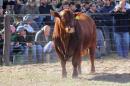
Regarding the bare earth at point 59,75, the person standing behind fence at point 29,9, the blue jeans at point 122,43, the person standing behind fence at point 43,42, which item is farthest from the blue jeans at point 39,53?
the blue jeans at point 122,43

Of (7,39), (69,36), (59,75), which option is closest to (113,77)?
(59,75)

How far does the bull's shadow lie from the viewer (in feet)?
33.6

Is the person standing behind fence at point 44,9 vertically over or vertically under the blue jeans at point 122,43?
over

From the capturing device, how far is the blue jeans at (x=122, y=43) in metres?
14.6

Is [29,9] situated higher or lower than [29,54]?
higher

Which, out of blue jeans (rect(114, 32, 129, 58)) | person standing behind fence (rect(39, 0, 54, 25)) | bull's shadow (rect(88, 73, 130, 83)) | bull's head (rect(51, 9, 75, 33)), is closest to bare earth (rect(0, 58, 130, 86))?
bull's shadow (rect(88, 73, 130, 83))

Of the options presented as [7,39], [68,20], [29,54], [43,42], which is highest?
[68,20]

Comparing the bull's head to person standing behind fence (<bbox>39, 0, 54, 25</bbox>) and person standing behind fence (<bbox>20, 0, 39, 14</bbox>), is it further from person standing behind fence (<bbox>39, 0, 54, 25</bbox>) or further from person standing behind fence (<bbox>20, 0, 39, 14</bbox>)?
person standing behind fence (<bbox>20, 0, 39, 14</bbox>)

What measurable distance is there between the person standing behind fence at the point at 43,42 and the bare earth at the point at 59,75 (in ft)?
2.55

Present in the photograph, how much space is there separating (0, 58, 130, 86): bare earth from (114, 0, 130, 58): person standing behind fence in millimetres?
1257

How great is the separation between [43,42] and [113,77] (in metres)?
3.83

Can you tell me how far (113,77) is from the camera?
10.6 metres

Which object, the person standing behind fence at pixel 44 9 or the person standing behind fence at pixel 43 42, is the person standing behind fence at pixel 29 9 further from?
the person standing behind fence at pixel 43 42

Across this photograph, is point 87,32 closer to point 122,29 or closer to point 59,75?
point 59,75
